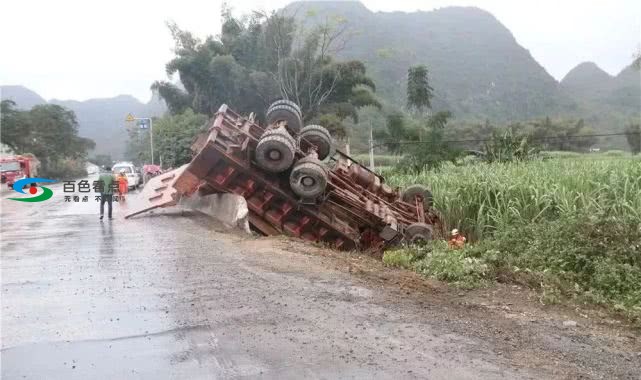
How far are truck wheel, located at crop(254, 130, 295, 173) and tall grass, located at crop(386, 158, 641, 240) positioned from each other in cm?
299

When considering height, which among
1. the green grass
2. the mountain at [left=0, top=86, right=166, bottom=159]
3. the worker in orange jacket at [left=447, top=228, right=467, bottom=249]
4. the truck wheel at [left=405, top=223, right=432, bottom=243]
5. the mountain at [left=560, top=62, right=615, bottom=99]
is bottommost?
the mountain at [left=0, top=86, right=166, bottom=159]

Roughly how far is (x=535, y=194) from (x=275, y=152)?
433 centimetres

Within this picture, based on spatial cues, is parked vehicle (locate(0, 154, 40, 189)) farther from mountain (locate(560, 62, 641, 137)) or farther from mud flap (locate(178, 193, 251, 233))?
mountain (locate(560, 62, 641, 137))

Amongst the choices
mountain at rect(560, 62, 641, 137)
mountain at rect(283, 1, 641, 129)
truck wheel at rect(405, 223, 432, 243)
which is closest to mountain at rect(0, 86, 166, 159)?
mountain at rect(283, 1, 641, 129)

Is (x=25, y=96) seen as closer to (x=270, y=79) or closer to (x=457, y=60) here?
(x=457, y=60)

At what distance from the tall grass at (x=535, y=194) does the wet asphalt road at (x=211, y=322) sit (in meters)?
3.19

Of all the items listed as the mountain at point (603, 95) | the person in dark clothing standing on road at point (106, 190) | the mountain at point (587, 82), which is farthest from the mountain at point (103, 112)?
the person in dark clothing standing on road at point (106, 190)

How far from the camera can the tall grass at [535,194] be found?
25.2 feet

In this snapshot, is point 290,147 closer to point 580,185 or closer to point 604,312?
point 580,185

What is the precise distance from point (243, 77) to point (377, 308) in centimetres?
3095

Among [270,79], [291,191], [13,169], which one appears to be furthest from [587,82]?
[291,191]

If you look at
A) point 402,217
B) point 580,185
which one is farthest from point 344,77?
point 580,185

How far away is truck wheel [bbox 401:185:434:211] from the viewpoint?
12142mm

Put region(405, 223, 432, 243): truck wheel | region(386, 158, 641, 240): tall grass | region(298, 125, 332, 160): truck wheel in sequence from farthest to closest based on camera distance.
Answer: region(298, 125, 332, 160): truck wheel
region(405, 223, 432, 243): truck wheel
region(386, 158, 641, 240): tall grass
